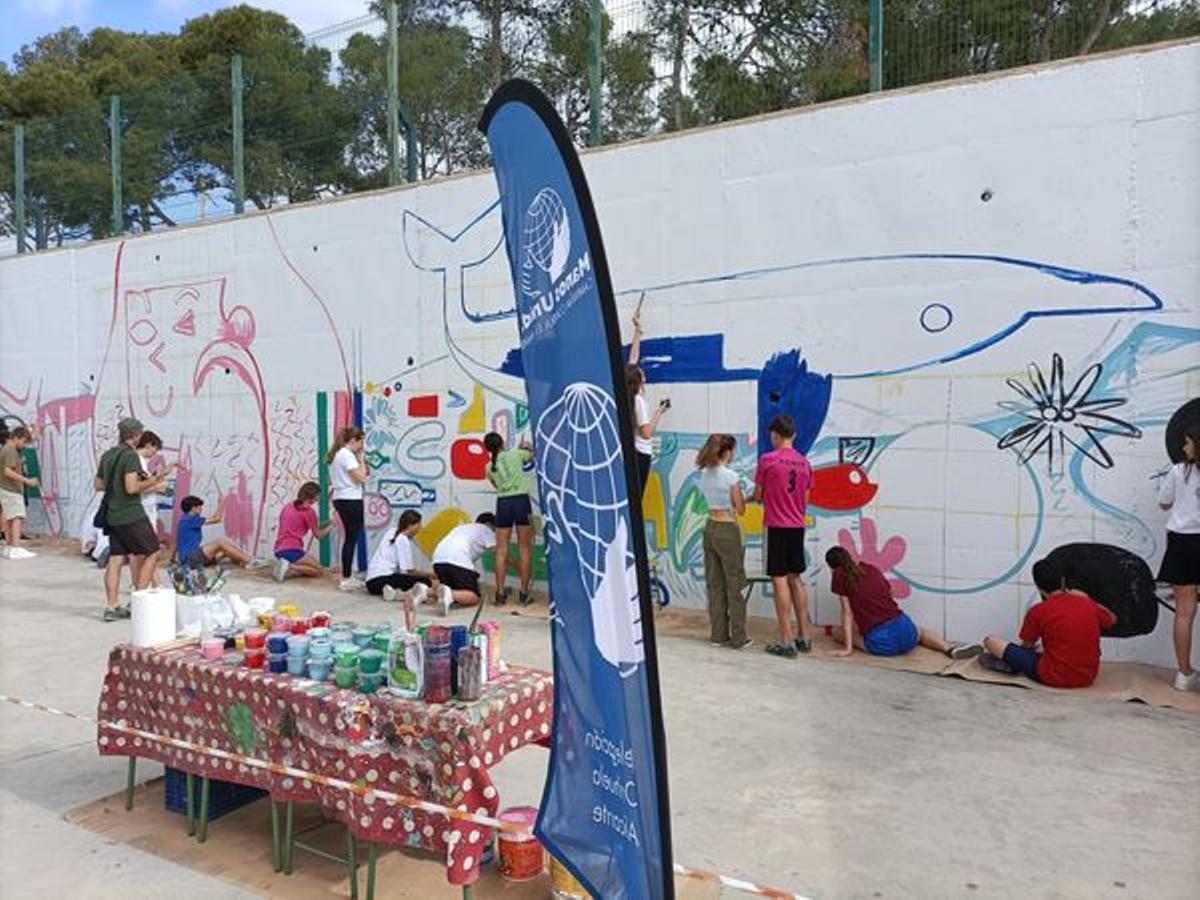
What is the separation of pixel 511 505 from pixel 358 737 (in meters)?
5.05

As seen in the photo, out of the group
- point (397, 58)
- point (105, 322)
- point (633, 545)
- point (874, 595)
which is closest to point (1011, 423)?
point (874, 595)

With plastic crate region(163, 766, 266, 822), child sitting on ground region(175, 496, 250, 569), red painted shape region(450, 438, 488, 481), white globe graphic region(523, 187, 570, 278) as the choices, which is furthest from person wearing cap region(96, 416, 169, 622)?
white globe graphic region(523, 187, 570, 278)

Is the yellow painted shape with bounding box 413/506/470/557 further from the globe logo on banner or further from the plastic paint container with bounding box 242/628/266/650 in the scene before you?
the globe logo on banner

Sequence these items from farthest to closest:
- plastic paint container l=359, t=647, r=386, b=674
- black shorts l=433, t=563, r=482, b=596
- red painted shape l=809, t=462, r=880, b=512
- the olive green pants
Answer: black shorts l=433, t=563, r=482, b=596, red painted shape l=809, t=462, r=880, b=512, the olive green pants, plastic paint container l=359, t=647, r=386, b=674

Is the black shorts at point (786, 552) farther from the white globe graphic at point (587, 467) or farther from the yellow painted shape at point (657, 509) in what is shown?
the white globe graphic at point (587, 467)

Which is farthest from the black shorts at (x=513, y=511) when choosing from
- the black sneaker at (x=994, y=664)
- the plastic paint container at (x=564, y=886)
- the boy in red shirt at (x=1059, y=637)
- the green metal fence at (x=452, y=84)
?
the plastic paint container at (x=564, y=886)

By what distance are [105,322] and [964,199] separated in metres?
10.7

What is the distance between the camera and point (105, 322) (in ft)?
41.1

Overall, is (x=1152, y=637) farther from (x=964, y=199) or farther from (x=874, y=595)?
(x=964, y=199)

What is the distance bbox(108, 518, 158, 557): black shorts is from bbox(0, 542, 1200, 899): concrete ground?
4.32ft

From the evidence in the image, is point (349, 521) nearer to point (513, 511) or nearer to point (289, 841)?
point (513, 511)

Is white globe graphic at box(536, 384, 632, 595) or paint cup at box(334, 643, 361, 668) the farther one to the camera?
paint cup at box(334, 643, 361, 668)

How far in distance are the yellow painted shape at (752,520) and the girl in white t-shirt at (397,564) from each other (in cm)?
299

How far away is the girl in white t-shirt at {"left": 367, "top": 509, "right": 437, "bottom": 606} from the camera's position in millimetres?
8859
